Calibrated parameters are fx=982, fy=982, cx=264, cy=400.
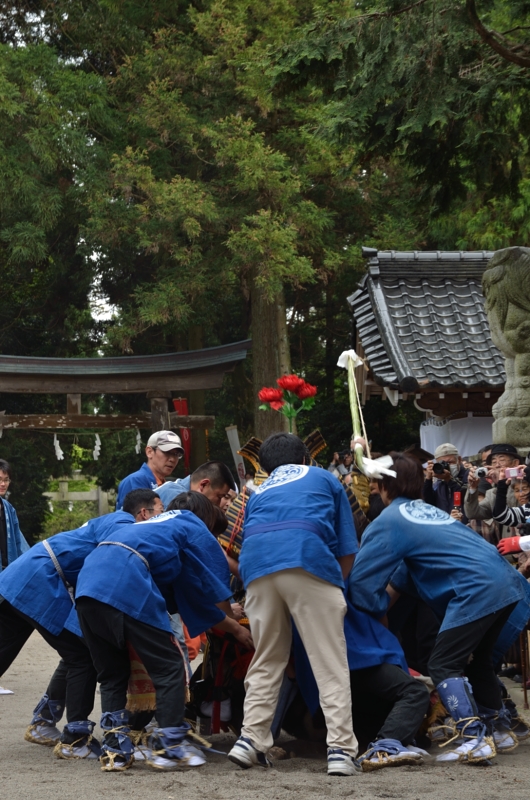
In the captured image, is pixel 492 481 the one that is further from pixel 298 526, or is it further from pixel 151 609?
pixel 151 609

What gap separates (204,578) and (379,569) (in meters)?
0.90

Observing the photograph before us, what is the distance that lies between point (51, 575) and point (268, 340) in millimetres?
10514

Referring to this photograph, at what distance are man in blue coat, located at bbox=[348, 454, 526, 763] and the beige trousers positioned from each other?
0.35 metres

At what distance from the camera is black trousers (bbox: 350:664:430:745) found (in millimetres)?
4766

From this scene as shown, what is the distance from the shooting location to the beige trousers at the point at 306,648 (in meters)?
4.68

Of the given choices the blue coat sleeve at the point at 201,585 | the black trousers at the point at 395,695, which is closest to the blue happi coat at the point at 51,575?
the blue coat sleeve at the point at 201,585

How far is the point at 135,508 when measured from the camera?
5.41 meters

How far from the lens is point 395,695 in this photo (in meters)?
4.91

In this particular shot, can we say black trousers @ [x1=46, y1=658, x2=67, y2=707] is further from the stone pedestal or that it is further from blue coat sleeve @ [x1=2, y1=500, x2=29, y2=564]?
the stone pedestal

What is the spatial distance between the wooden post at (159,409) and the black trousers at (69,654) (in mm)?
10552

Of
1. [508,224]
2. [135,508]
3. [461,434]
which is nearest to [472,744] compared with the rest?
[135,508]

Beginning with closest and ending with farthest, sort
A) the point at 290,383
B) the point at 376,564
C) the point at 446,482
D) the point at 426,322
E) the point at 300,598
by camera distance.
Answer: the point at 300,598, the point at 376,564, the point at 290,383, the point at 446,482, the point at 426,322

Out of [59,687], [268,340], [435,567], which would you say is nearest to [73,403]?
[268,340]

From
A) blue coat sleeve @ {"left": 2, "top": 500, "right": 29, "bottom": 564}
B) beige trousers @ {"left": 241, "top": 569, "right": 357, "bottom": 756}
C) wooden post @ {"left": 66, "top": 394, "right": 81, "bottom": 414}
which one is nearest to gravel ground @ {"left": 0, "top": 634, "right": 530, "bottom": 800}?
beige trousers @ {"left": 241, "top": 569, "right": 357, "bottom": 756}
